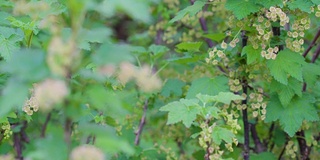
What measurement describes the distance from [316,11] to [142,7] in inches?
69.1

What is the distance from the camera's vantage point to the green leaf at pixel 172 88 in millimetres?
3637

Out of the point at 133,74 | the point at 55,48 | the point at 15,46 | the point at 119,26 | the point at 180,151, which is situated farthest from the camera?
the point at 119,26

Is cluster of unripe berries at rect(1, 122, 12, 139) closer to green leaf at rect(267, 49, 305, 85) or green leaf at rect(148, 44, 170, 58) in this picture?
green leaf at rect(148, 44, 170, 58)

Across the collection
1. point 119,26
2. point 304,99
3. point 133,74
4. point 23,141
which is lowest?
point 119,26

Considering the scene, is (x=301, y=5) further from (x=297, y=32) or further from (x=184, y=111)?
(x=184, y=111)

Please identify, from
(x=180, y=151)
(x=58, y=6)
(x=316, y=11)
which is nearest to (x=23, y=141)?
(x=180, y=151)

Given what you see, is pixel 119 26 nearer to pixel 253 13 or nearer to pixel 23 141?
pixel 23 141

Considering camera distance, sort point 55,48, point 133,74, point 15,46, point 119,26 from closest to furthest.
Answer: point 55,48
point 133,74
point 15,46
point 119,26

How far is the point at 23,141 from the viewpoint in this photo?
4148mm

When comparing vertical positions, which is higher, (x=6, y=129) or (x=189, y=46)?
(x=189, y=46)

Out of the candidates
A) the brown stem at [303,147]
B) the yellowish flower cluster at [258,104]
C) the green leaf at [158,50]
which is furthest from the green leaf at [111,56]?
the brown stem at [303,147]

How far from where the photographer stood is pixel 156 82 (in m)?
1.71

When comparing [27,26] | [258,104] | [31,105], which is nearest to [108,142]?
[31,105]

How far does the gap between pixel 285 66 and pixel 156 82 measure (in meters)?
1.38
